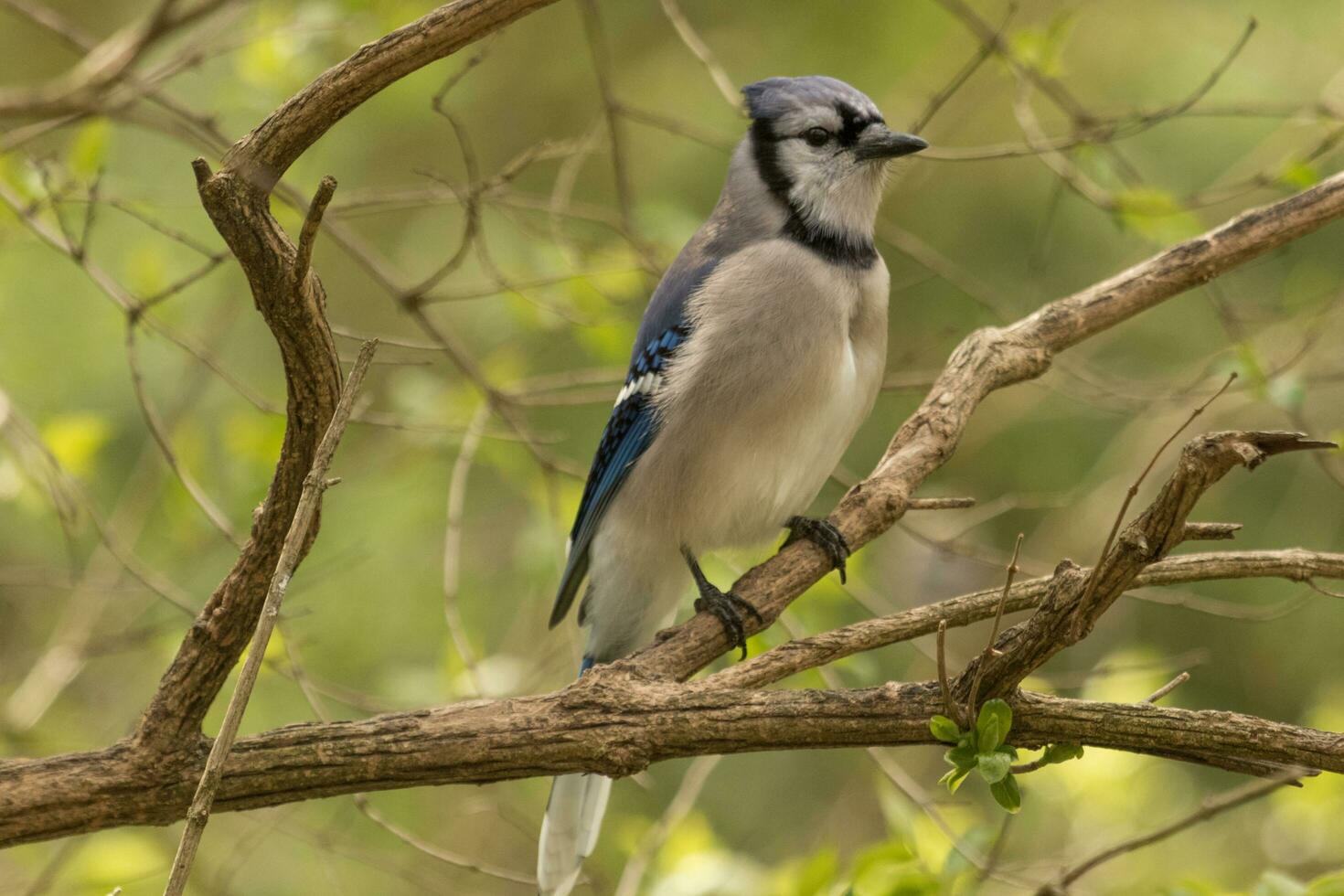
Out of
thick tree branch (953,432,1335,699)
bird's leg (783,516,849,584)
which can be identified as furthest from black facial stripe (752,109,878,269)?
thick tree branch (953,432,1335,699)

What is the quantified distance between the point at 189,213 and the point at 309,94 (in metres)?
2.73

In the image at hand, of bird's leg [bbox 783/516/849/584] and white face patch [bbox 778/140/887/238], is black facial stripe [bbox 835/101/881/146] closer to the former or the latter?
white face patch [bbox 778/140/887/238]

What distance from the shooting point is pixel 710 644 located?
2516 mm

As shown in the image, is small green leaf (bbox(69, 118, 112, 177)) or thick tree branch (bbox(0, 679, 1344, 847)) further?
small green leaf (bbox(69, 118, 112, 177))

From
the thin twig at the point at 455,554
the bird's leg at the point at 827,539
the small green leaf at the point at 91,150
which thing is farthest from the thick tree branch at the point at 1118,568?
the small green leaf at the point at 91,150

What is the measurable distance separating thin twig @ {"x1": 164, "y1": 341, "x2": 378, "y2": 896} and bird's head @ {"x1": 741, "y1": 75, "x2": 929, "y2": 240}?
5.34ft

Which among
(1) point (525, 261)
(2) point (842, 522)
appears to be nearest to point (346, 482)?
(1) point (525, 261)

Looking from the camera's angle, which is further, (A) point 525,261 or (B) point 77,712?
(B) point 77,712

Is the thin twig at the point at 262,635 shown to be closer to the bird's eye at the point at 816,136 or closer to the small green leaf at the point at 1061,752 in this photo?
the small green leaf at the point at 1061,752

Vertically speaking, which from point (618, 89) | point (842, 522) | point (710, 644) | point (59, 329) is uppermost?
point (618, 89)

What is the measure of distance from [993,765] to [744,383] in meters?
1.34

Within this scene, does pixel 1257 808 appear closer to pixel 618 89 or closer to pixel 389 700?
pixel 389 700

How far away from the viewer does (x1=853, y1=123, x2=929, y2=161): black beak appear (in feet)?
10.2

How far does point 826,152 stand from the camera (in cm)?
325
